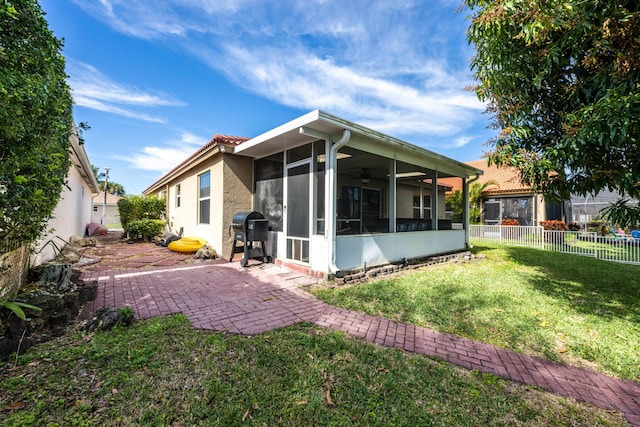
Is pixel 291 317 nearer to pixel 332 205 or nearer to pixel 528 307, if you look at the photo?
pixel 332 205

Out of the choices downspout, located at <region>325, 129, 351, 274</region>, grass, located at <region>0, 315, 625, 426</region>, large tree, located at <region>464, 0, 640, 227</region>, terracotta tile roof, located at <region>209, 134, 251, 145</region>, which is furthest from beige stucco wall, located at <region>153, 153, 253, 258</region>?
large tree, located at <region>464, 0, 640, 227</region>

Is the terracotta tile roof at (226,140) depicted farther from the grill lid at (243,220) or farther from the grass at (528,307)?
the grass at (528,307)

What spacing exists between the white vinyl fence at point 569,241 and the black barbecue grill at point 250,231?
12.0 meters

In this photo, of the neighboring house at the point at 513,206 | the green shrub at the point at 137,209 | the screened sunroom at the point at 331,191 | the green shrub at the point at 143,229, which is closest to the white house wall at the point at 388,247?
the screened sunroom at the point at 331,191

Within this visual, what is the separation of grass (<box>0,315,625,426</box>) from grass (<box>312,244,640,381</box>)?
1.12m

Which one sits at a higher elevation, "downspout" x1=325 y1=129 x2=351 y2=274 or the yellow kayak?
"downspout" x1=325 y1=129 x2=351 y2=274

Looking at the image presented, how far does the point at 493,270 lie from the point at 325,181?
540cm

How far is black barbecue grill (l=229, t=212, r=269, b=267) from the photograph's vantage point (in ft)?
20.6

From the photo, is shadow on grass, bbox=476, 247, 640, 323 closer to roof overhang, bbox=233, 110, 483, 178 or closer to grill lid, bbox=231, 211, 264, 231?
roof overhang, bbox=233, 110, 483, 178

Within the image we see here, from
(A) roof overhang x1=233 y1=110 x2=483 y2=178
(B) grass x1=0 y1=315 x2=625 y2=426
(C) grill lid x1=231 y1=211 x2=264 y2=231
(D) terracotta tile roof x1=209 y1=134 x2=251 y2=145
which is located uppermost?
(D) terracotta tile roof x1=209 y1=134 x2=251 y2=145

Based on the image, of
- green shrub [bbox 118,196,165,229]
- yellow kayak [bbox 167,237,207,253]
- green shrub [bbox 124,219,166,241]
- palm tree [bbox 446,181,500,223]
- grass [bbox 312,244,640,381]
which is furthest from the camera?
palm tree [bbox 446,181,500,223]

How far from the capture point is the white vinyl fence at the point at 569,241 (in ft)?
29.1

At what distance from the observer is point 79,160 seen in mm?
9383

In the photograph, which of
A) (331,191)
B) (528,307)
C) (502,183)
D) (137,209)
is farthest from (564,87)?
(137,209)
